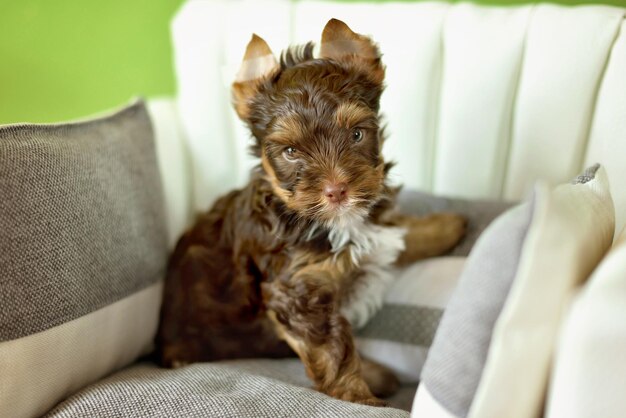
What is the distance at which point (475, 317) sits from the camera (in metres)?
1.37

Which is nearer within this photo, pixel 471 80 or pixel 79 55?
pixel 471 80

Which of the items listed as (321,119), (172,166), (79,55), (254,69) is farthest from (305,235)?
(79,55)

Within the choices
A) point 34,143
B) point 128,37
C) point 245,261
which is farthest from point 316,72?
point 128,37

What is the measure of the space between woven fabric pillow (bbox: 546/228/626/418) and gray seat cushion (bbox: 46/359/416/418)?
58 cm

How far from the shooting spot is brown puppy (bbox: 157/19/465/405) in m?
1.75

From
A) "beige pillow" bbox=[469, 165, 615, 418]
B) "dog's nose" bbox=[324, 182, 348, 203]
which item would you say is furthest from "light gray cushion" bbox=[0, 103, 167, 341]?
"beige pillow" bbox=[469, 165, 615, 418]

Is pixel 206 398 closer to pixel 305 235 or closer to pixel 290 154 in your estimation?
pixel 305 235

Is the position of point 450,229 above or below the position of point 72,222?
below

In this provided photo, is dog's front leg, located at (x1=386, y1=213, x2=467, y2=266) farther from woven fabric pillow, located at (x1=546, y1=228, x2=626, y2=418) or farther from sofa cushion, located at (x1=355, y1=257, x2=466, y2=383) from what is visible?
woven fabric pillow, located at (x1=546, y1=228, x2=626, y2=418)

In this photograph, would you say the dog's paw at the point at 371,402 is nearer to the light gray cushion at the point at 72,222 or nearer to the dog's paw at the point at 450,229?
the dog's paw at the point at 450,229

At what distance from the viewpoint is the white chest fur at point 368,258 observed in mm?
2004

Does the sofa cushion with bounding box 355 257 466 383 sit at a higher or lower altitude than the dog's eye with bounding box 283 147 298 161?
lower

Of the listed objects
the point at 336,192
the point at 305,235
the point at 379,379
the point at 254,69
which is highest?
the point at 254,69

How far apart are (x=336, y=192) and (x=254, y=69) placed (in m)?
0.48
